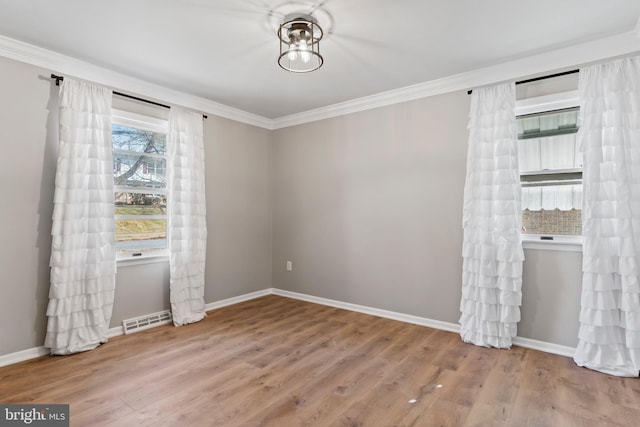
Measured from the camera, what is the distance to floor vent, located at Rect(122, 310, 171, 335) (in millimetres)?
3309

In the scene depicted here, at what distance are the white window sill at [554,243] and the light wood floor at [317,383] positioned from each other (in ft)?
3.10

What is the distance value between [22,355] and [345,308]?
3204 mm

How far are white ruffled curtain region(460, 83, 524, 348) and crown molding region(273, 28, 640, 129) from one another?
17 centimetres

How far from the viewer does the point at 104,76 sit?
124 inches

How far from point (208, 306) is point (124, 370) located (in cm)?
A: 155

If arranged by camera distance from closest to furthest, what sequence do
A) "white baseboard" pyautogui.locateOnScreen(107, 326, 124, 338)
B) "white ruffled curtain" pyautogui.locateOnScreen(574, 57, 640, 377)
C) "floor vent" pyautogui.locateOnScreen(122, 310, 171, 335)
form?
"white ruffled curtain" pyautogui.locateOnScreen(574, 57, 640, 377) → "white baseboard" pyautogui.locateOnScreen(107, 326, 124, 338) → "floor vent" pyautogui.locateOnScreen(122, 310, 171, 335)

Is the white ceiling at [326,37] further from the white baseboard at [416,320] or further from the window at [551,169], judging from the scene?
the white baseboard at [416,320]

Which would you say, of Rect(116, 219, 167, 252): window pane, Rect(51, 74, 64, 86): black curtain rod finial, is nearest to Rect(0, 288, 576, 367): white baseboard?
Rect(116, 219, 167, 252): window pane

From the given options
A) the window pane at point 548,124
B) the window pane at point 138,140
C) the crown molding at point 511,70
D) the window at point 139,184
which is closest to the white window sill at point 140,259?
the window at point 139,184

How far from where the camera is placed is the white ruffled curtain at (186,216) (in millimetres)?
3621

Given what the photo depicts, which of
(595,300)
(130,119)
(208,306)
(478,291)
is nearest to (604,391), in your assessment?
(595,300)

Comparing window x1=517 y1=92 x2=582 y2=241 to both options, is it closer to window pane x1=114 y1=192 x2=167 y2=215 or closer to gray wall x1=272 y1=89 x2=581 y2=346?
gray wall x1=272 y1=89 x2=581 y2=346

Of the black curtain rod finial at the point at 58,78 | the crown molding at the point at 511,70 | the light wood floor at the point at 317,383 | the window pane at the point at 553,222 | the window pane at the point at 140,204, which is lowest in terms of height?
the light wood floor at the point at 317,383

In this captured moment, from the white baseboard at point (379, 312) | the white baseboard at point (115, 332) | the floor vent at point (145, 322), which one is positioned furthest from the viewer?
the white baseboard at point (379, 312)
